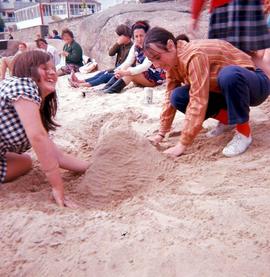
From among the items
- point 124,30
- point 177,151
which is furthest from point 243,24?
point 124,30

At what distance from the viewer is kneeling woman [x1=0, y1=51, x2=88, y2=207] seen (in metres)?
1.79

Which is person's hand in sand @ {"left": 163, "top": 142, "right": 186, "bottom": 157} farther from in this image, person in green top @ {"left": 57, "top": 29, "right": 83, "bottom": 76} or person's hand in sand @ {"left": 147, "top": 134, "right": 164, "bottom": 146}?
person in green top @ {"left": 57, "top": 29, "right": 83, "bottom": 76}

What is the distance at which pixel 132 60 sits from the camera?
5.14m

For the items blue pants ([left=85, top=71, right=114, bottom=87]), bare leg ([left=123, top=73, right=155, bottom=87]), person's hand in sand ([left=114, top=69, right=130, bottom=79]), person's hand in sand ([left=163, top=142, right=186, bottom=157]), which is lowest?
blue pants ([left=85, top=71, right=114, bottom=87])

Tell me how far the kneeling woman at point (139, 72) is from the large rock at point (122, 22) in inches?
54.0

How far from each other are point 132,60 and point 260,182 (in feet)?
11.5

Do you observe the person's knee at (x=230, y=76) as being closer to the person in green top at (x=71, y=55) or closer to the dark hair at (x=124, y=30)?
the dark hair at (x=124, y=30)

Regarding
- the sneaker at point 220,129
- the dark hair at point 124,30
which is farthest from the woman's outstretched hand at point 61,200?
the dark hair at point 124,30

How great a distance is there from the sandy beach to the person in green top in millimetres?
4983

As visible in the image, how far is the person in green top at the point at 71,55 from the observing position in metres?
7.32

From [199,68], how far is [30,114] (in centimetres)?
99

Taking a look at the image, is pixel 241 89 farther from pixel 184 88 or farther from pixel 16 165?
pixel 16 165

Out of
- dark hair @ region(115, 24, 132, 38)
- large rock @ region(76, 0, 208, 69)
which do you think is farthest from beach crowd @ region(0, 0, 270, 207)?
large rock @ region(76, 0, 208, 69)

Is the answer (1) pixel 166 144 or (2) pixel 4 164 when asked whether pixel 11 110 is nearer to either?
(2) pixel 4 164
